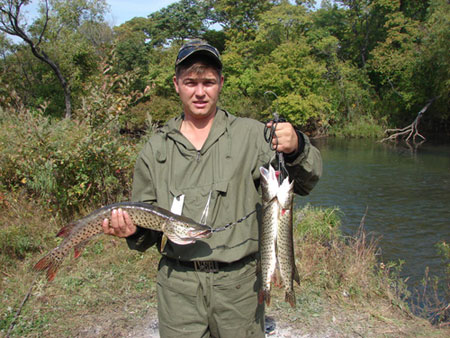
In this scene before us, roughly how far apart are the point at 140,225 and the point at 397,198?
536 inches

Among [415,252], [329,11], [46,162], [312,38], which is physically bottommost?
[415,252]

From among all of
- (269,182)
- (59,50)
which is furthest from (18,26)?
(269,182)

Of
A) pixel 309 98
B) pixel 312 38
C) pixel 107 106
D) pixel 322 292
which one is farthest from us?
pixel 312 38

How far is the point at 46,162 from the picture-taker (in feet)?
22.0

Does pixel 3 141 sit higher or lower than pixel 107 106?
lower

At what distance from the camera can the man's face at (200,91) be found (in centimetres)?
256

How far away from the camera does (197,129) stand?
2.69 m

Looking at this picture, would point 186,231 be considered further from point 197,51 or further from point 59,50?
point 59,50

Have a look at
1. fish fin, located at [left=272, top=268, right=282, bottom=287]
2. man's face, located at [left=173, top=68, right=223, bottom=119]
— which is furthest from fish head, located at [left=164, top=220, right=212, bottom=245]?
man's face, located at [left=173, top=68, right=223, bottom=119]

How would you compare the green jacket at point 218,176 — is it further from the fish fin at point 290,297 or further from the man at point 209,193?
the fish fin at point 290,297

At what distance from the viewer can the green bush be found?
6.84m

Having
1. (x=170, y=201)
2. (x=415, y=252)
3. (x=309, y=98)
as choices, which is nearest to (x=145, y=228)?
(x=170, y=201)

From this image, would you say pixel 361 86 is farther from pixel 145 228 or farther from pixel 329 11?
pixel 145 228

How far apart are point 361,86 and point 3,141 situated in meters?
37.0
